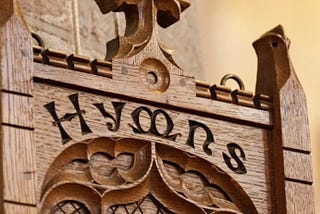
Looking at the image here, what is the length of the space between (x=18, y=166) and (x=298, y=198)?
396 mm

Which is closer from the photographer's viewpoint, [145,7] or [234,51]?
[145,7]

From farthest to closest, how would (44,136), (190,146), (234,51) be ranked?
1. (234,51)
2. (190,146)
3. (44,136)

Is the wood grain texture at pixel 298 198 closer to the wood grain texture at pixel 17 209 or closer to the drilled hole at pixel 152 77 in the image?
the drilled hole at pixel 152 77

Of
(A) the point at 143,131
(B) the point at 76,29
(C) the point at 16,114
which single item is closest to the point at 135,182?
(A) the point at 143,131

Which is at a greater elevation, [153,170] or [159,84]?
[159,84]

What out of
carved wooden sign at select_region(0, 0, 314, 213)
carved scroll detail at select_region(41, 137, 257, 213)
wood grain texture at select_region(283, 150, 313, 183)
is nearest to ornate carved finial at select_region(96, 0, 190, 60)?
carved wooden sign at select_region(0, 0, 314, 213)

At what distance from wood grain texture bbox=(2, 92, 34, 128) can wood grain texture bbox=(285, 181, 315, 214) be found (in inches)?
14.3

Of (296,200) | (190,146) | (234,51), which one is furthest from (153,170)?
(234,51)

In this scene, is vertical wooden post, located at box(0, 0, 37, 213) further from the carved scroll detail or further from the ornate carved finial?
the ornate carved finial

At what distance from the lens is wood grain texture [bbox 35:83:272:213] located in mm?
1762

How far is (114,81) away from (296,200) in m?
0.28

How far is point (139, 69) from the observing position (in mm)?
1860

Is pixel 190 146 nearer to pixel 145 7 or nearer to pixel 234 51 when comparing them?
pixel 145 7

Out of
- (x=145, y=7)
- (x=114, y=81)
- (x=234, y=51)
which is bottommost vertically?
(x=114, y=81)
